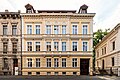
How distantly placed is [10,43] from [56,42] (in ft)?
27.8

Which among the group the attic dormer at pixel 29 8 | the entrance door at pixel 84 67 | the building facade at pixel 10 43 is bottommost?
the entrance door at pixel 84 67

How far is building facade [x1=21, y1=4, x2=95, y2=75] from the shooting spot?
4419 centimetres

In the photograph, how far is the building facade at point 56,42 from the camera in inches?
1740

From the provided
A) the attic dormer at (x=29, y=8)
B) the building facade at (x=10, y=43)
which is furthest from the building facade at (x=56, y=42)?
the attic dormer at (x=29, y=8)

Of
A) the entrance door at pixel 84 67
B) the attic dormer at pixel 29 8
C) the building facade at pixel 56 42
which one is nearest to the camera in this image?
the building facade at pixel 56 42

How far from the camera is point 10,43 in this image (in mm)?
44500

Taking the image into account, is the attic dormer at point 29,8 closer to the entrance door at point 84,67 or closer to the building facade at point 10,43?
the building facade at point 10,43

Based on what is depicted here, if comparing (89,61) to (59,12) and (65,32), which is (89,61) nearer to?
(65,32)

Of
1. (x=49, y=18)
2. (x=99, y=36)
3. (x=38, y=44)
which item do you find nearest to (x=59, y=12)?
(x=49, y=18)

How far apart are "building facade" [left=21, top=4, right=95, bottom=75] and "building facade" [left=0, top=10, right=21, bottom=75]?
1017 millimetres

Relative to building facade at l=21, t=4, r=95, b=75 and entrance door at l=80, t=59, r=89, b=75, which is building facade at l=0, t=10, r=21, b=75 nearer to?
building facade at l=21, t=4, r=95, b=75

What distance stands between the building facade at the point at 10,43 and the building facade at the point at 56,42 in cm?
102

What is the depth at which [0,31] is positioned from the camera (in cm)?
4456

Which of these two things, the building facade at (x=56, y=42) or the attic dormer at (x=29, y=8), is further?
the attic dormer at (x=29, y=8)
